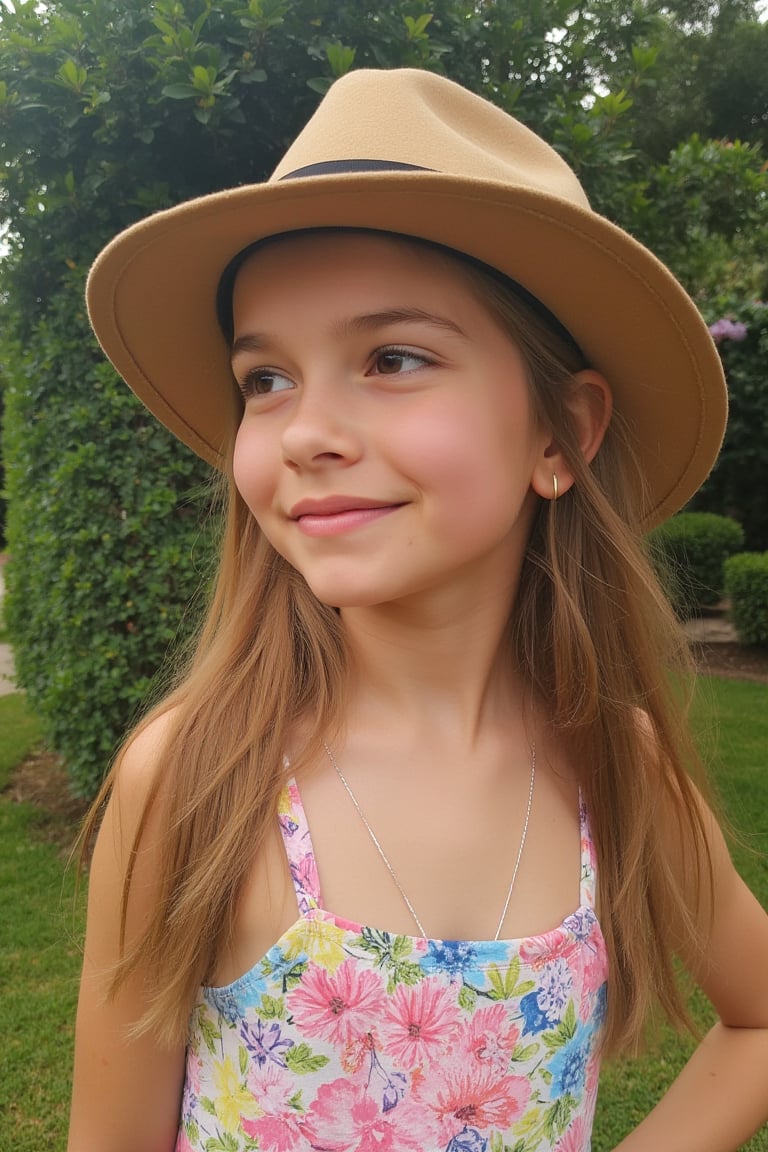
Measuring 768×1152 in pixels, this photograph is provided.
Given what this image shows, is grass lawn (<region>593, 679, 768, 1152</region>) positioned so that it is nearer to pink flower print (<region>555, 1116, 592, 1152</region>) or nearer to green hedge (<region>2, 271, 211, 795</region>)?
pink flower print (<region>555, 1116, 592, 1152</region>)

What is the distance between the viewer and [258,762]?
135 cm

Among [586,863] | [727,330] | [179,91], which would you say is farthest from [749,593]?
[586,863]

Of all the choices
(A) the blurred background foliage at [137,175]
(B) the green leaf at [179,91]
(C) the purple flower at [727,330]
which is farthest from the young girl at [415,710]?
(C) the purple flower at [727,330]

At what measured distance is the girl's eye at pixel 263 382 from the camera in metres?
1.31

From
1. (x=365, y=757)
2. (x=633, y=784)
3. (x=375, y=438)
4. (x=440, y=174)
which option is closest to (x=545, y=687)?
(x=633, y=784)

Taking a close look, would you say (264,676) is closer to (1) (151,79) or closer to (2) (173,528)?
(2) (173,528)

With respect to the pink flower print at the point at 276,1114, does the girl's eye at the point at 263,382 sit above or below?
above

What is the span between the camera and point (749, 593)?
8.34 metres

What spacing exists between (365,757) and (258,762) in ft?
0.56

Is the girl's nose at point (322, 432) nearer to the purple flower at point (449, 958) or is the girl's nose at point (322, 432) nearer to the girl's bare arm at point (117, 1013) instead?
the girl's bare arm at point (117, 1013)

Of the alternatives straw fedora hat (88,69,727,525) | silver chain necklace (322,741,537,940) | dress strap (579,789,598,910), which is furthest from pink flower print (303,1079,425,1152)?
straw fedora hat (88,69,727,525)

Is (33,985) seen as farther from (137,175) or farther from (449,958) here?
(137,175)

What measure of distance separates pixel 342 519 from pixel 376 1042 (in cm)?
73

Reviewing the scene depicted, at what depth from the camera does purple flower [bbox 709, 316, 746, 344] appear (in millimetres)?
8893
